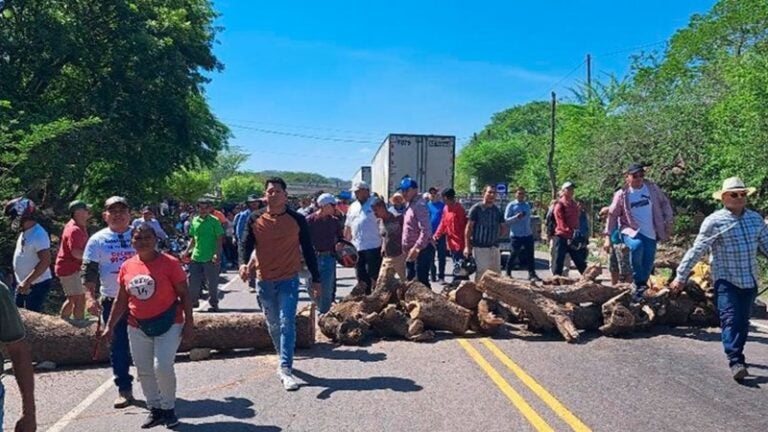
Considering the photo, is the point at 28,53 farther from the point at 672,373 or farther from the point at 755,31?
the point at 755,31

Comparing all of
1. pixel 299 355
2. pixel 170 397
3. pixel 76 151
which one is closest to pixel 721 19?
pixel 76 151

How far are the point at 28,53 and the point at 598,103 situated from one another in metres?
26.0

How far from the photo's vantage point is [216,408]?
547 cm

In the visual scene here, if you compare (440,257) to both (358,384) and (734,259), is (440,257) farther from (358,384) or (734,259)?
(734,259)

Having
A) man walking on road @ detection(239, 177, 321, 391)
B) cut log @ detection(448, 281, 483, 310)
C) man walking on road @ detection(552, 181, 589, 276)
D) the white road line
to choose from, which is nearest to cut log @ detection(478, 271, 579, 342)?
cut log @ detection(448, 281, 483, 310)

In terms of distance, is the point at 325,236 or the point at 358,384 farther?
the point at 325,236

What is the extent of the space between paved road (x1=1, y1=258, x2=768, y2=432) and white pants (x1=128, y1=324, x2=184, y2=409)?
0.81 feet

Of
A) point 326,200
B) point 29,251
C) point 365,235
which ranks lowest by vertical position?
point 29,251

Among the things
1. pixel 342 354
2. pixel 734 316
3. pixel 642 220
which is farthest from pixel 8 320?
pixel 642 220

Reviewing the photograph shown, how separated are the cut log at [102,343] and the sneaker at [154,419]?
53.8 inches

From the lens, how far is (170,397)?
5.02 m

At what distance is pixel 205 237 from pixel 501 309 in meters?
4.65

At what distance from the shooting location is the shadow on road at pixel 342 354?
23.0 ft

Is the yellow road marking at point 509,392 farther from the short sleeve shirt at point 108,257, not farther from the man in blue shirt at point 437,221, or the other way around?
the man in blue shirt at point 437,221
